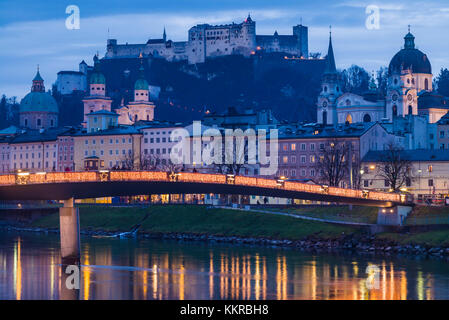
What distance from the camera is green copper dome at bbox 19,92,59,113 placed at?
197000mm

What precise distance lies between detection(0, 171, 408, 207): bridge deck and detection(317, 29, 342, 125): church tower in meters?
87.0

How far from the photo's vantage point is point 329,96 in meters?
164

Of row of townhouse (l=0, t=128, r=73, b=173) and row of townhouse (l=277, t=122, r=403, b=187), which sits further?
row of townhouse (l=0, t=128, r=73, b=173)

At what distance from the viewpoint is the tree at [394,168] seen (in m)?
105

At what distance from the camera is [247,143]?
128125 millimetres

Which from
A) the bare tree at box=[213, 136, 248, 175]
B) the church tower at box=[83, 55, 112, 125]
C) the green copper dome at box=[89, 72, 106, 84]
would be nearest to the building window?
the bare tree at box=[213, 136, 248, 175]

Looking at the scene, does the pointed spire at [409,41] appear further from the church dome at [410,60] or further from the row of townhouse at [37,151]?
the row of townhouse at [37,151]

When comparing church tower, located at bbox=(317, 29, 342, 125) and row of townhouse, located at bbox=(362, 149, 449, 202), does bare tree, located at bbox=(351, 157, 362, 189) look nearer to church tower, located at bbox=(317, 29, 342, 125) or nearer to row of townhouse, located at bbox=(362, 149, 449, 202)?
row of townhouse, located at bbox=(362, 149, 449, 202)

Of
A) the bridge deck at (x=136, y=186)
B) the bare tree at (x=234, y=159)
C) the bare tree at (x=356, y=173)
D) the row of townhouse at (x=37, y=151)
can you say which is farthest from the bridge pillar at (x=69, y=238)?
the row of townhouse at (x=37, y=151)

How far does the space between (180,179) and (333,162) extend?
45.8m

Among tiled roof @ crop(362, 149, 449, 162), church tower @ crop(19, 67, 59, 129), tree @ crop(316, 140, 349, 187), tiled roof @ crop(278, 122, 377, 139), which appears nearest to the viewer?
tree @ crop(316, 140, 349, 187)

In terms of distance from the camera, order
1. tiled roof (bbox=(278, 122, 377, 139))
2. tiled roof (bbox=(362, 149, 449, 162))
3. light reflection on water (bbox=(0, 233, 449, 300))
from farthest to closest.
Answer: tiled roof (bbox=(278, 122, 377, 139)) → tiled roof (bbox=(362, 149, 449, 162)) → light reflection on water (bbox=(0, 233, 449, 300))

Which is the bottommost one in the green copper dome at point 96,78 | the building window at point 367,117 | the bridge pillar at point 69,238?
the bridge pillar at point 69,238

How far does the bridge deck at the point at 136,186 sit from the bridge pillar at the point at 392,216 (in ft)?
13.0
